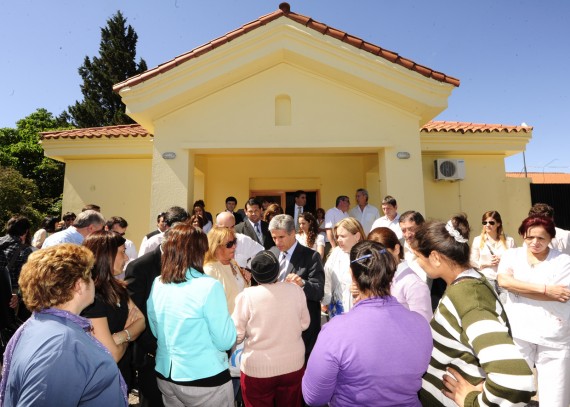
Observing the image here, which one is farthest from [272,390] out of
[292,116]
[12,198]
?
[12,198]

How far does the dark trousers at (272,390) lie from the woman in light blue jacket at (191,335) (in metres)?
0.17

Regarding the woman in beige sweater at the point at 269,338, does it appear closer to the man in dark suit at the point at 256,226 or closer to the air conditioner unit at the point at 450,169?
the man in dark suit at the point at 256,226

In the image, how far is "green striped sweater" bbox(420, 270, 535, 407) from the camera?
137 cm

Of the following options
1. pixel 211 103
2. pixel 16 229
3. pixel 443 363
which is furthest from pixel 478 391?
pixel 211 103

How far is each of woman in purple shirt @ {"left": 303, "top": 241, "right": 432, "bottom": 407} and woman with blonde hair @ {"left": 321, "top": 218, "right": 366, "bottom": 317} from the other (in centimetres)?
153

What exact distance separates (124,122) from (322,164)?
2582cm

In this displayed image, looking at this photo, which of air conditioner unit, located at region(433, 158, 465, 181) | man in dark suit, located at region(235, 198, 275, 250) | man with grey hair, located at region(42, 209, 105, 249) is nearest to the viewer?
man with grey hair, located at region(42, 209, 105, 249)

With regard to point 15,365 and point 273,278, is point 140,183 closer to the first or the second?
point 273,278

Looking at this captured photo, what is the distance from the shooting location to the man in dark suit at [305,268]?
10.8 ft

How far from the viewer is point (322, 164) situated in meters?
10.6

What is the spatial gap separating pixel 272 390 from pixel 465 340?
1.52 meters

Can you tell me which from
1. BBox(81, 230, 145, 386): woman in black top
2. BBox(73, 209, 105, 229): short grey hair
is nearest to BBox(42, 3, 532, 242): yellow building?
BBox(73, 209, 105, 229): short grey hair

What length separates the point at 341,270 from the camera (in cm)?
361

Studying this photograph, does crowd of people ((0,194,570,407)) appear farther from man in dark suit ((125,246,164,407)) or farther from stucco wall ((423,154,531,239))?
stucco wall ((423,154,531,239))
